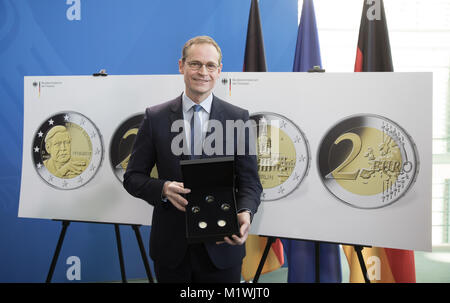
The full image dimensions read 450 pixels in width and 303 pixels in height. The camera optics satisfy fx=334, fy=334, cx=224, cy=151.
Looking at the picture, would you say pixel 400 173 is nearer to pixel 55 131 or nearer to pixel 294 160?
pixel 294 160

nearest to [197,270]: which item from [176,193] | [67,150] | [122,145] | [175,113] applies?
[176,193]

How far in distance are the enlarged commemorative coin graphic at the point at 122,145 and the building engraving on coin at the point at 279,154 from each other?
2.33ft

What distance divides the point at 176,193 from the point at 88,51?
7.32 ft

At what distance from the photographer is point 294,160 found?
1.99 metres

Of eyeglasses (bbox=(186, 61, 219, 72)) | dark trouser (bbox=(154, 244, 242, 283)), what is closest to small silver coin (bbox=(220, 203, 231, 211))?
dark trouser (bbox=(154, 244, 242, 283))

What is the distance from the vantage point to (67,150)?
2207 millimetres

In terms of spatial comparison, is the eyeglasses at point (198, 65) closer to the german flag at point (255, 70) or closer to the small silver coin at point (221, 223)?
the small silver coin at point (221, 223)

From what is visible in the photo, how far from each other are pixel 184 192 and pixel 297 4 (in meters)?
2.50

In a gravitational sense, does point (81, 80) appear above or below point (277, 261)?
above

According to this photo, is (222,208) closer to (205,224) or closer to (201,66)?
(205,224)
